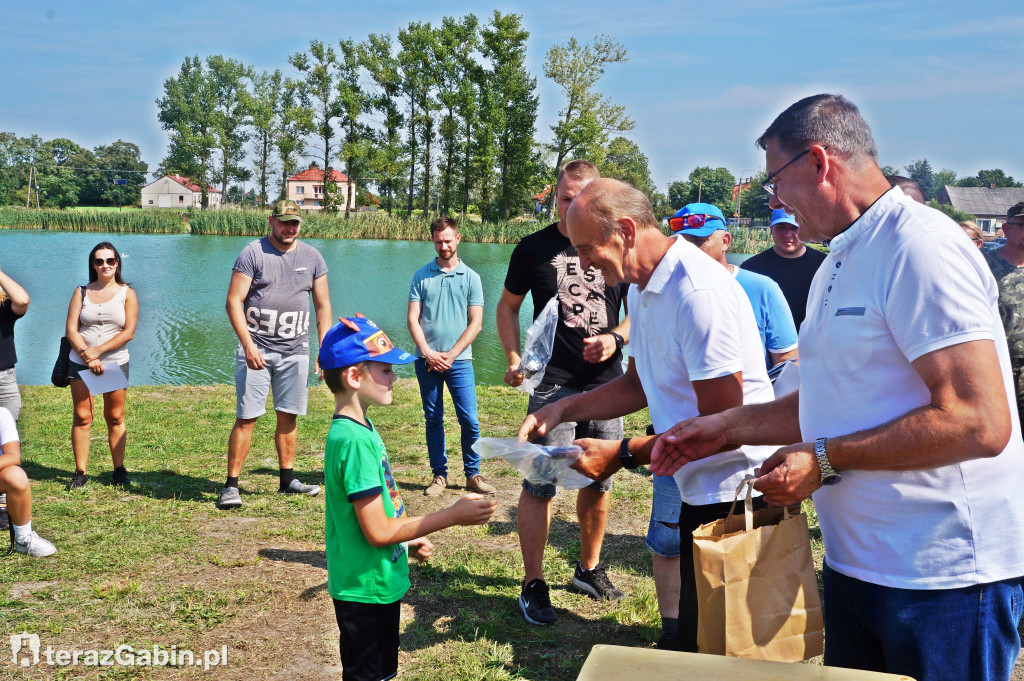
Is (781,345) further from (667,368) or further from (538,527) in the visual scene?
(667,368)

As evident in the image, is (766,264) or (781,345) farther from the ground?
(766,264)

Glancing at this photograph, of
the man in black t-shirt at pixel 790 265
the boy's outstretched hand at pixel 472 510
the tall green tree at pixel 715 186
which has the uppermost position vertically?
the tall green tree at pixel 715 186

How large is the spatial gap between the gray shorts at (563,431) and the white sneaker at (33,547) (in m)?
2.99

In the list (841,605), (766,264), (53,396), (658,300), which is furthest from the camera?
(53,396)

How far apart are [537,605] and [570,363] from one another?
1.29 meters

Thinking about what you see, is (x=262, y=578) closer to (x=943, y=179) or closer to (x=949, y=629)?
(x=949, y=629)

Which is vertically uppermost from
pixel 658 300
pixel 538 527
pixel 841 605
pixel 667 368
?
pixel 658 300

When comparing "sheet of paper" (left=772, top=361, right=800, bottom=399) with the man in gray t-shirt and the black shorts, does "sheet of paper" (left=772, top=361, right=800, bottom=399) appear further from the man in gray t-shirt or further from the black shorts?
the man in gray t-shirt

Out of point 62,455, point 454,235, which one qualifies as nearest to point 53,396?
point 62,455

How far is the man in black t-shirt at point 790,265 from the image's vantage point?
5613mm

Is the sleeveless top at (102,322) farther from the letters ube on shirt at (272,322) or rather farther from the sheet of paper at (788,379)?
the sheet of paper at (788,379)

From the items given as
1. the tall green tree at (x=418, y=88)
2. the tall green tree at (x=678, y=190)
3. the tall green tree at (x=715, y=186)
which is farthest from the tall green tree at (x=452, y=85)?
the tall green tree at (x=715, y=186)

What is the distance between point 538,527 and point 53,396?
25.9ft

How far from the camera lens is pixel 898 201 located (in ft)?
5.95
